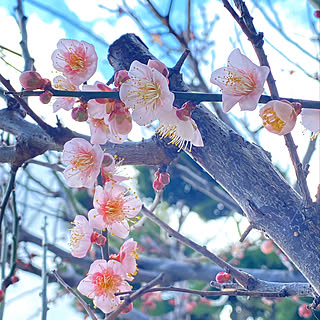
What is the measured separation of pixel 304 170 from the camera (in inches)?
30.0

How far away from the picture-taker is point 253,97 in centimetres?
76

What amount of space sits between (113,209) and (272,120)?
0.47 meters

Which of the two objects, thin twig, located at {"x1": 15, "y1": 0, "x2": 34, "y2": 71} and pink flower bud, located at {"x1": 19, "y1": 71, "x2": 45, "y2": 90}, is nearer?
pink flower bud, located at {"x1": 19, "y1": 71, "x2": 45, "y2": 90}

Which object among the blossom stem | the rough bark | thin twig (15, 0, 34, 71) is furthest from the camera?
thin twig (15, 0, 34, 71)

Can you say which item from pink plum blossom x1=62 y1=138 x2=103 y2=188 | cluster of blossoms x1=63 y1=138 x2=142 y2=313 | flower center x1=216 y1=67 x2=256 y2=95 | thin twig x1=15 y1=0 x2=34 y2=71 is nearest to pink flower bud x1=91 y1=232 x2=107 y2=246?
cluster of blossoms x1=63 y1=138 x2=142 y2=313

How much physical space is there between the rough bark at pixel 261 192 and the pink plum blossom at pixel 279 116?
14 centimetres

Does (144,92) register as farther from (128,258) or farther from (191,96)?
(128,258)

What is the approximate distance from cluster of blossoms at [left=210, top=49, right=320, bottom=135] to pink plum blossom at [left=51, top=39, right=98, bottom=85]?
33 centimetres

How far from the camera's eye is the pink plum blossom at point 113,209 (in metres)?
0.97

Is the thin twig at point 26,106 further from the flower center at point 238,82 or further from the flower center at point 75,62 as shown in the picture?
the flower center at point 238,82

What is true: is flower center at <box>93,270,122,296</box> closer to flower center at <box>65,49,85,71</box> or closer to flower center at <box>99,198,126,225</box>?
flower center at <box>99,198,126,225</box>

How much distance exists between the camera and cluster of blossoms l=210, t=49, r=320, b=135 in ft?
2.19

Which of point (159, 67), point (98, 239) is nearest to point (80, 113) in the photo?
point (159, 67)

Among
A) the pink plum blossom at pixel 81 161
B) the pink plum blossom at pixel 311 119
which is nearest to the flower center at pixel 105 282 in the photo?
the pink plum blossom at pixel 81 161
